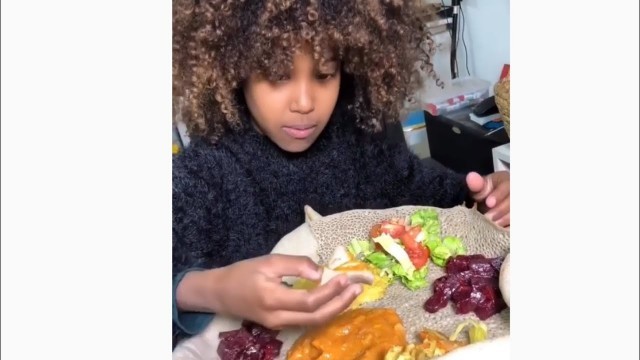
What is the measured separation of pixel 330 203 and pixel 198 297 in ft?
0.51

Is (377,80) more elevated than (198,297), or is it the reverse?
(377,80)

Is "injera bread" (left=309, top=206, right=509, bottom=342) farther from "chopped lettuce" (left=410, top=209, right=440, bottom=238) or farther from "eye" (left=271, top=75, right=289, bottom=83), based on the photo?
"eye" (left=271, top=75, right=289, bottom=83)

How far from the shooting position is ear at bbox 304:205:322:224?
1.57ft

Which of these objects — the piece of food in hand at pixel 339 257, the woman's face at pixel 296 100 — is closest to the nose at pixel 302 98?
the woman's face at pixel 296 100

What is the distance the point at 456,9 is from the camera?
0.47 m

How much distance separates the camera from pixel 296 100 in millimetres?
429

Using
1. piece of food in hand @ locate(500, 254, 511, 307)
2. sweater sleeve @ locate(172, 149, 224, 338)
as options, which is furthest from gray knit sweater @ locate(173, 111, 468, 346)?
piece of food in hand @ locate(500, 254, 511, 307)

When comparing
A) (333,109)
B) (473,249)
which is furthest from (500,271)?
(333,109)

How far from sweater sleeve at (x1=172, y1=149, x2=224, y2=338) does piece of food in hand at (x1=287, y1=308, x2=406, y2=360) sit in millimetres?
65

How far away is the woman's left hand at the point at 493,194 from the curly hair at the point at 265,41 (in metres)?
0.11

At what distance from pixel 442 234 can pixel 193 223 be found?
19 cm

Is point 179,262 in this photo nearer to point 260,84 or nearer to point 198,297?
point 198,297

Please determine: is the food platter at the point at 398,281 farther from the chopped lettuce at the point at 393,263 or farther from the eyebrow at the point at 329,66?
the eyebrow at the point at 329,66

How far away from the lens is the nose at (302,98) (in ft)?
1.40
